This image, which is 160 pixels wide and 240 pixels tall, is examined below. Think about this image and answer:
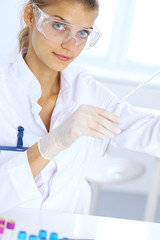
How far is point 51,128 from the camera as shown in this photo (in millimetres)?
1638

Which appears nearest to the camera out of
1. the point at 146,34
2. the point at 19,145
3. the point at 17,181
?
the point at 17,181

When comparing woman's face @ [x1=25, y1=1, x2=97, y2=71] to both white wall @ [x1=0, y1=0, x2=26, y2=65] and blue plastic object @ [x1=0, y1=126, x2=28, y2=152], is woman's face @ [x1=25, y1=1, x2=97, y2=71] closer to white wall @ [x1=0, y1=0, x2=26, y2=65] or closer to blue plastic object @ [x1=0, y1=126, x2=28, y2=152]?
blue plastic object @ [x1=0, y1=126, x2=28, y2=152]

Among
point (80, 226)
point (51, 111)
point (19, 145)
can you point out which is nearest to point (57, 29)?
point (51, 111)

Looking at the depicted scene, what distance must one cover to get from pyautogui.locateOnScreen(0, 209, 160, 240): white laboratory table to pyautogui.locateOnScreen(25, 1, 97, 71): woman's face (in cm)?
60

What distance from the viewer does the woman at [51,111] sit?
4.52 feet

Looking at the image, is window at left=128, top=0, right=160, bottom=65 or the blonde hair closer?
the blonde hair

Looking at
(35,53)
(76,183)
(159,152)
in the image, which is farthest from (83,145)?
(35,53)

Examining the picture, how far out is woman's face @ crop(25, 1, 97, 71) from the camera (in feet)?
5.12

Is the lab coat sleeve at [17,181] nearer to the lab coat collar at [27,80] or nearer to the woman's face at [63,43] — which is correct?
the lab coat collar at [27,80]

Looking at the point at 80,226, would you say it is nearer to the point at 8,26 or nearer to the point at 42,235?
the point at 42,235

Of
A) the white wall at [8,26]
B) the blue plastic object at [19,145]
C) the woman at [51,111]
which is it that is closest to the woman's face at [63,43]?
the woman at [51,111]

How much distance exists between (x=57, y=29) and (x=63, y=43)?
0.19 ft

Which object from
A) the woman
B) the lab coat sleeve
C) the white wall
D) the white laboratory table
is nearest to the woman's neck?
the woman

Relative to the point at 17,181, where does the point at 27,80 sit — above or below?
above
